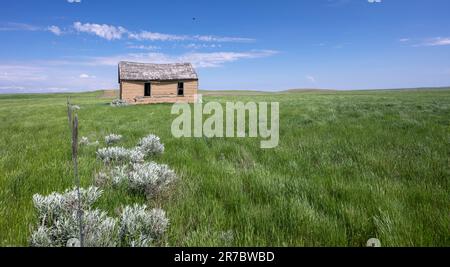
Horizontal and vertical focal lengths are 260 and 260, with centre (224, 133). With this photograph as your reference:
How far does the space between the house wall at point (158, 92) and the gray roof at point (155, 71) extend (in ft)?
1.92

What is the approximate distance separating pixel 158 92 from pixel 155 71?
2.97m

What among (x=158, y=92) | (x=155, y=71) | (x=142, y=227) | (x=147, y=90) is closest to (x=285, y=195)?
(x=142, y=227)

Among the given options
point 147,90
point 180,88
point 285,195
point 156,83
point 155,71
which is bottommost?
point 285,195

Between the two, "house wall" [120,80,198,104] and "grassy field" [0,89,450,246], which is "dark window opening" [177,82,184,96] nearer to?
"house wall" [120,80,198,104]

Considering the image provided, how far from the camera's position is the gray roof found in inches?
1213

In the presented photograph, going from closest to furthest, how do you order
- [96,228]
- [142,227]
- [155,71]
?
1. [96,228]
2. [142,227]
3. [155,71]

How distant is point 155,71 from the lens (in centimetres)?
3278

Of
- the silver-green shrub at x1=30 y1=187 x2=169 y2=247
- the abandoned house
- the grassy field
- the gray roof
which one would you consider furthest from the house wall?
the silver-green shrub at x1=30 y1=187 x2=169 y2=247

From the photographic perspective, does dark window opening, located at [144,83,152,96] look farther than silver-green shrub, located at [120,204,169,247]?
Yes

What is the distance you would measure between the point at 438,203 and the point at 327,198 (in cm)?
128

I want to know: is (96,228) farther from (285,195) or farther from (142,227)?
(285,195)

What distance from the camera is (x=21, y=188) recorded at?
3471mm

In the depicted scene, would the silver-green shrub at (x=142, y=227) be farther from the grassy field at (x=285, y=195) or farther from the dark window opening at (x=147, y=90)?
the dark window opening at (x=147, y=90)
